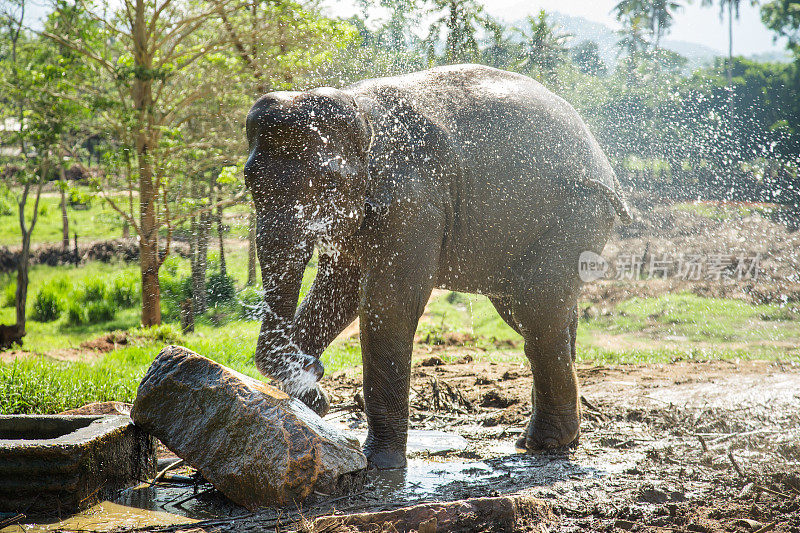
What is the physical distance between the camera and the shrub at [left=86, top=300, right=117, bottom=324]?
1358 cm

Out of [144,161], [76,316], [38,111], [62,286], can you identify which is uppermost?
[38,111]

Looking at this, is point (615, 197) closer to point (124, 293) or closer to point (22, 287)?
point (22, 287)

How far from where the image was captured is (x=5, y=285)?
16.5 meters

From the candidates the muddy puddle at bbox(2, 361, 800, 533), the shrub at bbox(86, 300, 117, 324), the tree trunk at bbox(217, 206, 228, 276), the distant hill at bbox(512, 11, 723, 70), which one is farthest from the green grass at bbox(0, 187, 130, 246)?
the muddy puddle at bbox(2, 361, 800, 533)

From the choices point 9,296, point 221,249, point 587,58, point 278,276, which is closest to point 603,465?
point 278,276

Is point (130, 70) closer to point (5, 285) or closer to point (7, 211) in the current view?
point (5, 285)

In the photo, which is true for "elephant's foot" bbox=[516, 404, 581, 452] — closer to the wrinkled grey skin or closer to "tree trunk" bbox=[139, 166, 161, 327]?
the wrinkled grey skin

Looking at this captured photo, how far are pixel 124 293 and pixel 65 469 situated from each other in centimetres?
1174

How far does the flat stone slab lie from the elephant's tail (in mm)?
2965

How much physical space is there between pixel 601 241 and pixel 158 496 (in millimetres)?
2927

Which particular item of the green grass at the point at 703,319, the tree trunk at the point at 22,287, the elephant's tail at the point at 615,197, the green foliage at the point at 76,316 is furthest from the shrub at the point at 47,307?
the elephant's tail at the point at 615,197

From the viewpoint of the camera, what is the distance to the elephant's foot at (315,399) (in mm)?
4234

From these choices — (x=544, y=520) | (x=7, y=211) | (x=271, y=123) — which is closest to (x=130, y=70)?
(x=271, y=123)

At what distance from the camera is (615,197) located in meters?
4.44
